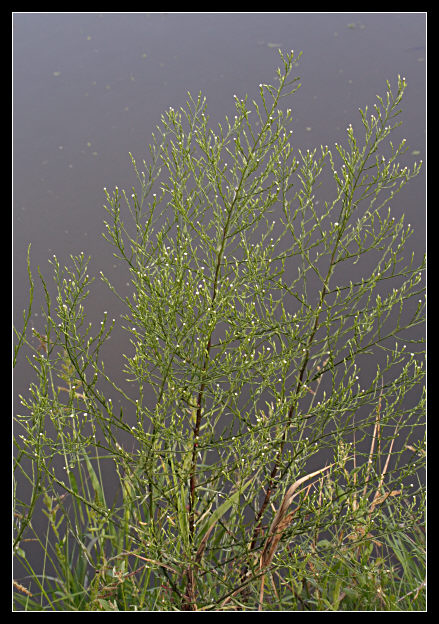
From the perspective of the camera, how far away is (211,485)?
1.70 meters

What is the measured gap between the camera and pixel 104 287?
74.9 inches

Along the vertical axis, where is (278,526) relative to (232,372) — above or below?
below

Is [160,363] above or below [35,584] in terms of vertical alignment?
above

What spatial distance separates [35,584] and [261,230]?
1.24 meters

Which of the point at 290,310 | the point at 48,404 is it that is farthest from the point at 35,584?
the point at 290,310

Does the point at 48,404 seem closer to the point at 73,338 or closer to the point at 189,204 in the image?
the point at 73,338

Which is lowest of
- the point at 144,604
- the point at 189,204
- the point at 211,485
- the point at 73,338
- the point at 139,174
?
the point at 144,604
